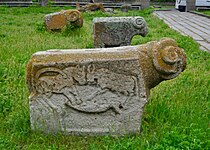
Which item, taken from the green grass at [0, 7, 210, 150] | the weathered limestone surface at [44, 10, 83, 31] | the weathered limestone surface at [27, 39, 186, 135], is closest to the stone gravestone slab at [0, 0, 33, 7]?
the weathered limestone surface at [44, 10, 83, 31]

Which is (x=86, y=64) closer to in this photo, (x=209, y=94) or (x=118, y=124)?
(x=118, y=124)

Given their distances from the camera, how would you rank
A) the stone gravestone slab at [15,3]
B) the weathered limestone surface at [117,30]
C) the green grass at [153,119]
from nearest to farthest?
the green grass at [153,119] → the weathered limestone surface at [117,30] → the stone gravestone slab at [15,3]

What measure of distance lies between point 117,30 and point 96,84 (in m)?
4.41

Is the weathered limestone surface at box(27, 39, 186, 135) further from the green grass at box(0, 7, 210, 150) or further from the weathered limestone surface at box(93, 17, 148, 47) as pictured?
the weathered limestone surface at box(93, 17, 148, 47)

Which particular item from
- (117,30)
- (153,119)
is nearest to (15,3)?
(117,30)

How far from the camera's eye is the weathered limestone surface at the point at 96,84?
369cm

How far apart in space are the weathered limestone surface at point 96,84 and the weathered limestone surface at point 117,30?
408cm

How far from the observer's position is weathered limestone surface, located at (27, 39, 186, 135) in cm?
369

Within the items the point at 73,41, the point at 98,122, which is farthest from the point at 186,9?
the point at 98,122

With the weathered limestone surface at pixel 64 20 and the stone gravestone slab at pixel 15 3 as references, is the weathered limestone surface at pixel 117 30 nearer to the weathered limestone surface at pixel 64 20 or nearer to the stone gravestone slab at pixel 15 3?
the weathered limestone surface at pixel 64 20

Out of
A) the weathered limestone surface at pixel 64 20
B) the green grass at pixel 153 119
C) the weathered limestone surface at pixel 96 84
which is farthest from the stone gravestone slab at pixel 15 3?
the weathered limestone surface at pixel 96 84

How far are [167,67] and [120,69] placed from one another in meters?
0.49

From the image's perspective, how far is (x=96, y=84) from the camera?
3736 mm

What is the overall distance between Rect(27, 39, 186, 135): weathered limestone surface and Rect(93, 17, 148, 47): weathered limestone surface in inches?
161
